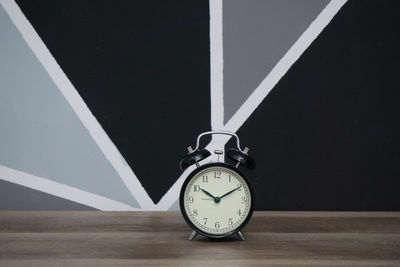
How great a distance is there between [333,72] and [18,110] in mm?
1259

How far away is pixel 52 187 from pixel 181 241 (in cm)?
74

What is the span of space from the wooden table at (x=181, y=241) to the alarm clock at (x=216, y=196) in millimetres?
47

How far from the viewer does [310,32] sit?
76.0 inches

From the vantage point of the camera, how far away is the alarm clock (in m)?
1.46

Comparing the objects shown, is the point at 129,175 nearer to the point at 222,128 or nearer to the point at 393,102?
the point at 222,128

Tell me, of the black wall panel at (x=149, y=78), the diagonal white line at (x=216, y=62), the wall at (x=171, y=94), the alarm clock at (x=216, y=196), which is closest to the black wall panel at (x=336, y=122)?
the wall at (x=171, y=94)

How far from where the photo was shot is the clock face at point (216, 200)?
1.46 metres

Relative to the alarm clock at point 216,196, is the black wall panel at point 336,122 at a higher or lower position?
higher

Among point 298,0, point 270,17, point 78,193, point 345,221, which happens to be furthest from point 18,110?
point 345,221

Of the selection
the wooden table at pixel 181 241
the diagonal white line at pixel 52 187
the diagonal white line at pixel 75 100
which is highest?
the diagonal white line at pixel 75 100

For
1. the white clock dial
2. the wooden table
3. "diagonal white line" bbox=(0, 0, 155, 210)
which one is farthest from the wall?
the white clock dial

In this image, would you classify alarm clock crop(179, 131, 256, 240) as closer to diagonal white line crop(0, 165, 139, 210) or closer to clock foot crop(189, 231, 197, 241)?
clock foot crop(189, 231, 197, 241)

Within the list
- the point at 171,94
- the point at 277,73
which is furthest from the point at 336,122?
the point at 171,94

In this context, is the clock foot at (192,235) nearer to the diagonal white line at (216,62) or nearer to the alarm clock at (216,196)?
the alarm clock at (216,196)
